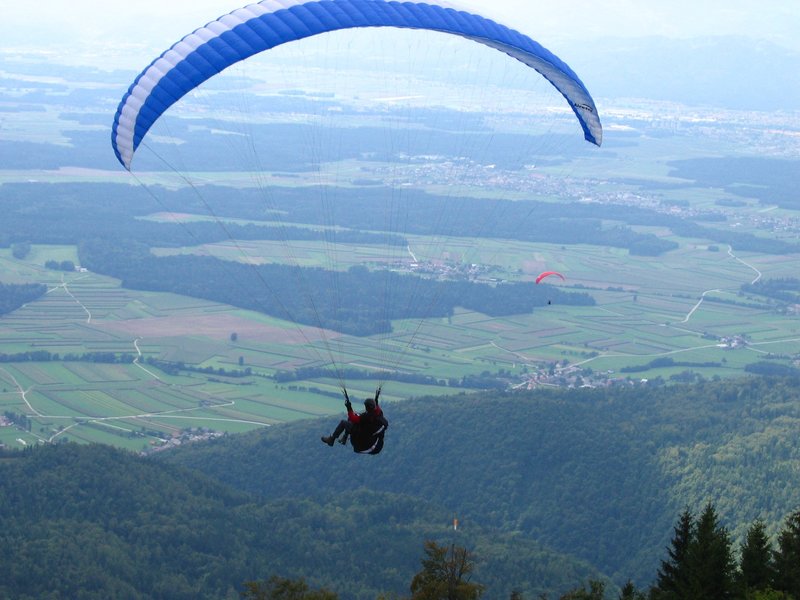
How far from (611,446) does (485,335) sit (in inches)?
1006

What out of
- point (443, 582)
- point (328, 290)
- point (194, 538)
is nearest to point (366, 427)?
point (443, 582)

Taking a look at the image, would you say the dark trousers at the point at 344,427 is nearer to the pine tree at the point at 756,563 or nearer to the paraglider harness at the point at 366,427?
the paraglider harness at the point at 366,427

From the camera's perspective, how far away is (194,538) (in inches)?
1736

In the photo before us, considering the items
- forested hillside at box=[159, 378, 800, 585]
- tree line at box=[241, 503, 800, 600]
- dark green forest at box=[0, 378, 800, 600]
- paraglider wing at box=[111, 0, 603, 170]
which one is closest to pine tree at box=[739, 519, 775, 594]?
tree line at box=[241, 503, 800, 600]

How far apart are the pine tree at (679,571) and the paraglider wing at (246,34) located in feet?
39.3

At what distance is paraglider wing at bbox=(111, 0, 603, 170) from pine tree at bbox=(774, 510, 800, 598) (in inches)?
467

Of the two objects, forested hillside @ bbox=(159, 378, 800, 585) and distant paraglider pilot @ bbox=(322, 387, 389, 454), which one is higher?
distant paraglider pilot @ bbox=(322, 387, 389, 454)

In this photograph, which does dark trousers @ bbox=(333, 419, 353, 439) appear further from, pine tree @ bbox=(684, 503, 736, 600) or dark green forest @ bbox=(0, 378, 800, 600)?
dark green forest @ bbox=(0, 378, 800, 600)

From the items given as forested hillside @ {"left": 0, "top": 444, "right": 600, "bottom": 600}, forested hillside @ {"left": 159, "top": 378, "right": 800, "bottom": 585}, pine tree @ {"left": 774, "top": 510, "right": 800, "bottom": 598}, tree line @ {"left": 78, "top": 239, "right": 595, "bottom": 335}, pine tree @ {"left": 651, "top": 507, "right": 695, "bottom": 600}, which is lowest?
forested hillside @ {"left": 0, "top": 444, "right": 600, "bottom": 600}

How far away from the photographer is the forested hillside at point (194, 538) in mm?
40406

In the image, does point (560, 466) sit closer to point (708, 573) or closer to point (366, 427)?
point (708, 573)

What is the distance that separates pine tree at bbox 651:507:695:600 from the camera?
80.3ft

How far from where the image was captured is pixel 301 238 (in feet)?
338

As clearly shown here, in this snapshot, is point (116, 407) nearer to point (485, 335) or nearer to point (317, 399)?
point (317, 399)
